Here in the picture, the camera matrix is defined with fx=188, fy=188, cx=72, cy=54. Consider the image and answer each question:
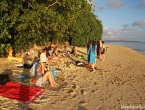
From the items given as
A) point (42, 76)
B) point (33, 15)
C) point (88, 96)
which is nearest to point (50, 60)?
point (33, 15)

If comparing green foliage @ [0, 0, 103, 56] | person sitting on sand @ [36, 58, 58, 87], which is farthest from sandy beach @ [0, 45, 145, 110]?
green foliage @ [0, 0, 103, 56]

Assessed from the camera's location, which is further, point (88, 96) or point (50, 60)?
point (50, 60)

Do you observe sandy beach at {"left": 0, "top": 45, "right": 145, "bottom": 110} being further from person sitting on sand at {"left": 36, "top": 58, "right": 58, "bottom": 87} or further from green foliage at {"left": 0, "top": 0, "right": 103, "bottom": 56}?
green foliage at {"left": 0, "top": 0, "right": 103, "bottom": 56}

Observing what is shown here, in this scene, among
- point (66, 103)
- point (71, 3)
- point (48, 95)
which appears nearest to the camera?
point (66, 103)

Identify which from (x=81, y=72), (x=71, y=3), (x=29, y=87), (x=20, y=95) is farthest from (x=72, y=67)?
(x=20, y=95)

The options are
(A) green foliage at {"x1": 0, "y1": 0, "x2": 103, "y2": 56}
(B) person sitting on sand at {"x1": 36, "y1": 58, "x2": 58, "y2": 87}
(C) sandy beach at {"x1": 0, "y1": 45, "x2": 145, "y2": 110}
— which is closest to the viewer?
(C) sandy beach at {"x1": 0, "y1": 45, "x2": 145, "y2": 110}

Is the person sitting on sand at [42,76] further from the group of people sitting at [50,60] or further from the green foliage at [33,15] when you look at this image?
the green foliage at [33,15]

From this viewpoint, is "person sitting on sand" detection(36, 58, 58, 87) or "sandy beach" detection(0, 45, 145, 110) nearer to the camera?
"sandy beach" detection(0, 45, 145, 110)

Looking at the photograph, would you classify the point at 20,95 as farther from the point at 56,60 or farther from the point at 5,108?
the point at 56,60

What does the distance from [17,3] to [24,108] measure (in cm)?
573

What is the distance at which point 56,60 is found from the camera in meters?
13.3

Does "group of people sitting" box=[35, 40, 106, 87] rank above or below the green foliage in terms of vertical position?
below

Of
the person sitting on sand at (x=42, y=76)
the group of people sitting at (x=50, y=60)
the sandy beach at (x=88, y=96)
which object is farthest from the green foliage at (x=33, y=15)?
the person sitting on sand at (x=42, y=76)

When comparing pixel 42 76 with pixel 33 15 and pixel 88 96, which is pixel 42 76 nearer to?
pixel 88 96
